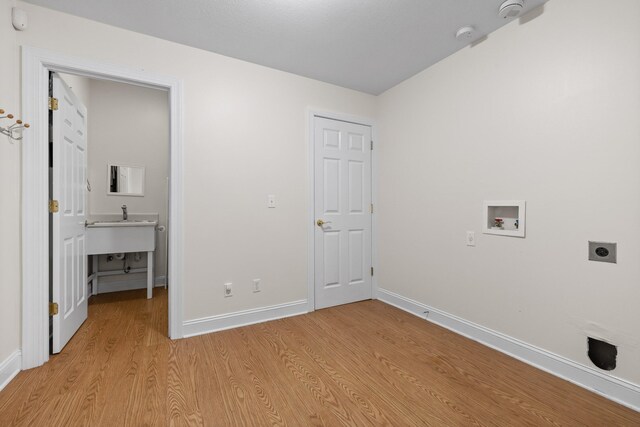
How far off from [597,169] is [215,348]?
2862 mm

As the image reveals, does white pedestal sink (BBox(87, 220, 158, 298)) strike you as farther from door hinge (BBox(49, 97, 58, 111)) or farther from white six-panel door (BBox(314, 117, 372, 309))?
white six-panel door (BBox(314, 117, 372, 309))

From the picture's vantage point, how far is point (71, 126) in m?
2.27

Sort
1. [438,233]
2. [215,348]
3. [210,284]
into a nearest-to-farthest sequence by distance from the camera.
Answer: [215,348] → [210,284] → [438,233]

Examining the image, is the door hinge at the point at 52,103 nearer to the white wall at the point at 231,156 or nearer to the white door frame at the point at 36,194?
the white door frame at the point at 36,194

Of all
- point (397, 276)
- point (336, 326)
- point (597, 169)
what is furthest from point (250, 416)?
point (597, 169)

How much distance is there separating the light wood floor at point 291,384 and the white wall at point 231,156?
0.51m

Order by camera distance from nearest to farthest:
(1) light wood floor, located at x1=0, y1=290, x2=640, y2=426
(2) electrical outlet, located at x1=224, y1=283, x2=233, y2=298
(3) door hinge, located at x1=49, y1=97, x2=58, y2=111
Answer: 1. (1) light wood floor, located at x1=0, y1=290, x2=640, y2=426
2. (3) door hinge, located at x1=49, y1=97, x2=58, y2=111
3. (2) electrical outlet, located at x1=224, y1=283, x2=233, y2=298

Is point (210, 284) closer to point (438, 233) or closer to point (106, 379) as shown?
point (106, 379)

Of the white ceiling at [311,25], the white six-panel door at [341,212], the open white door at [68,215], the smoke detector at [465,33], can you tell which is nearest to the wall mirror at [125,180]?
the open white door at [68,215]

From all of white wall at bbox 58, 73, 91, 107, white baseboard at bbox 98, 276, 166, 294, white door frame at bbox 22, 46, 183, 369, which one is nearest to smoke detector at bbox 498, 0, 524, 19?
white door frame at bbox 22, 46, 183, 369

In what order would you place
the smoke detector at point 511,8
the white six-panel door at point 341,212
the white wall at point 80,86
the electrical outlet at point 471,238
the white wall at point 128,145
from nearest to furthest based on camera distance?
1. the smoke detector at point 511,8
2. the electrical outlet at point 471,238
3. the white wall at point 80,86
4. the white six-panel door at point 341,212
5. the white wall at point 128,145

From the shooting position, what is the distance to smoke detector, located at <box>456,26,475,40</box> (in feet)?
6.87

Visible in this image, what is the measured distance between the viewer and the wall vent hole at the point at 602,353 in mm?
1606

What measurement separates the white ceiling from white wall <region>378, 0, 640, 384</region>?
330 millimetres
